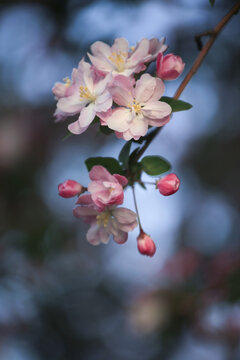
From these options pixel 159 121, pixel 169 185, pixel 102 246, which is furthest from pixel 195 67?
pixel 102 246

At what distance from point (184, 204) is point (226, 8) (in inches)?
107

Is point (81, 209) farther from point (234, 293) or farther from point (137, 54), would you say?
point (234, 293)

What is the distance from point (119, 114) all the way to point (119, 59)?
138mm

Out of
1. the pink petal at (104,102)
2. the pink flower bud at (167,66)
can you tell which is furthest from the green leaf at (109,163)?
the pink flower bud at (167,66)

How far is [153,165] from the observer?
34.5 inches

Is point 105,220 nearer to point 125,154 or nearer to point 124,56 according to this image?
point 125,154

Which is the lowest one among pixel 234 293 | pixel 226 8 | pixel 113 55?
pixel 234 293

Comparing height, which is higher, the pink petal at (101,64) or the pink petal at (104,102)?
the pink petal at (101,64)

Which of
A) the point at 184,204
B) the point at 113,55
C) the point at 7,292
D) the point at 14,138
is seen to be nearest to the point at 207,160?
the point at 184,204

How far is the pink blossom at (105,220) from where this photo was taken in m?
0.86

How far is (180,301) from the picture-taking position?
8.46 ft

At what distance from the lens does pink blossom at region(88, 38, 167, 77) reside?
2.80ft

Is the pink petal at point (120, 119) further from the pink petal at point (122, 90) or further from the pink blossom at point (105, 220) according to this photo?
the pink blossom at point (105, 220)

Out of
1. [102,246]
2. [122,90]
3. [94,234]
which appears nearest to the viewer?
[122,90]
